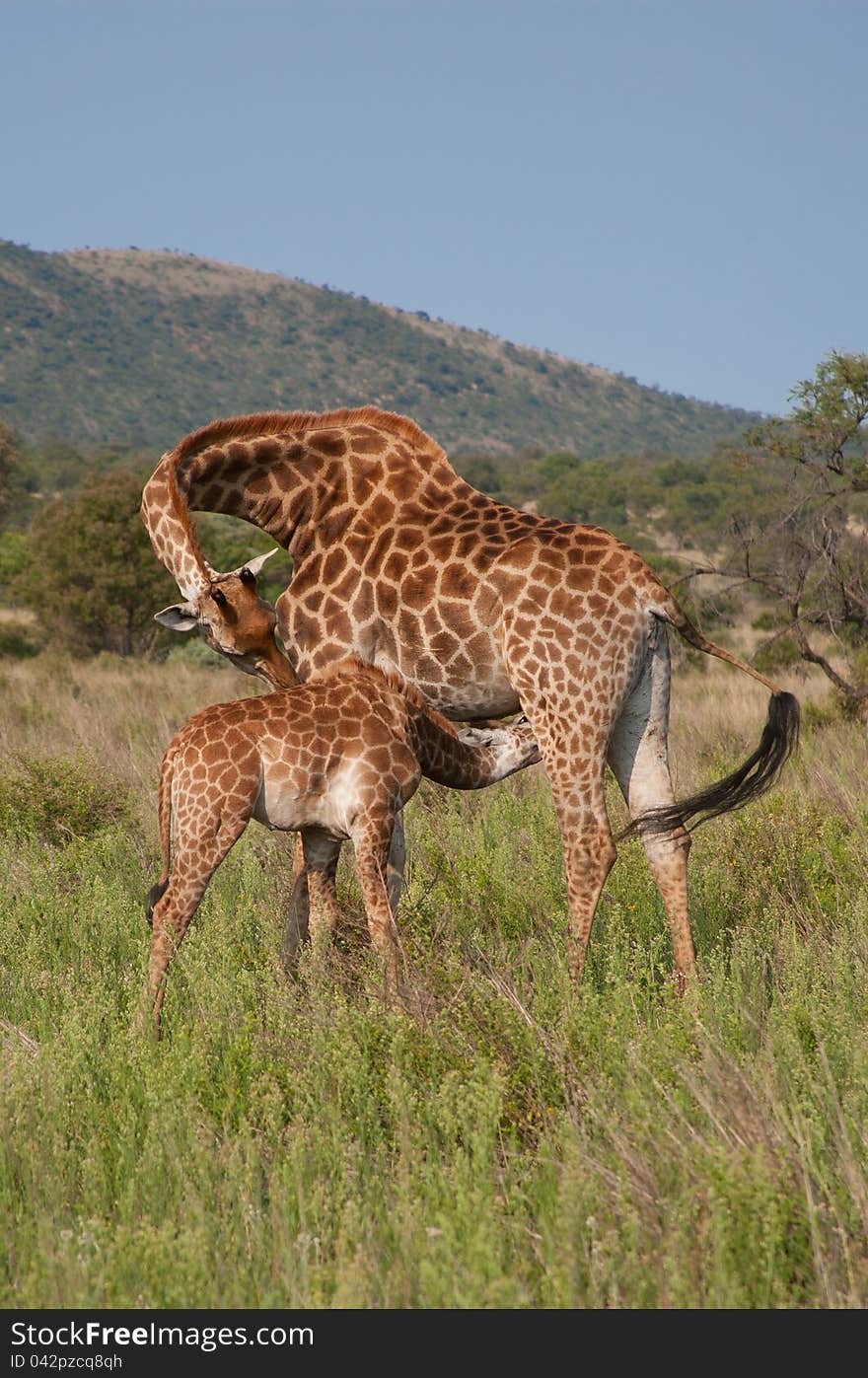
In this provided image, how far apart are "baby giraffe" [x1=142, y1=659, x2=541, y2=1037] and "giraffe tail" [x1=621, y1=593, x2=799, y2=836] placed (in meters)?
1.09

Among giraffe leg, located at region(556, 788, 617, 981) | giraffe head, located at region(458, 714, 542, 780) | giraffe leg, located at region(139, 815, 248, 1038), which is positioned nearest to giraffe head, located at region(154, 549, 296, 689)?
giraffe leg, located at region(139, 815, 248, 1038)

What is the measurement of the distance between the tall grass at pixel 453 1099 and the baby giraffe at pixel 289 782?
8.8 inches

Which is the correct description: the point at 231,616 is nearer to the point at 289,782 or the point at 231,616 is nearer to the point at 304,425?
the point at 289,782

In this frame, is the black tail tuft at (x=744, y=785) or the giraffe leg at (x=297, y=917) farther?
the giraffe leg at (x=297, y=917)

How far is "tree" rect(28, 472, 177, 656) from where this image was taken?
2302 centimetres

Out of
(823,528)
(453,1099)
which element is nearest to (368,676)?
(453,1099)

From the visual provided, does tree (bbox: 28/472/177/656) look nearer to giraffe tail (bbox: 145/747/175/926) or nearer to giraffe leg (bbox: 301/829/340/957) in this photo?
giraffe leg (bbox: 301/829/340/957)

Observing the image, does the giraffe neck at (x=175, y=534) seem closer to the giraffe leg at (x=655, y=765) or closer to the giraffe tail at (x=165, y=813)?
the giraffe tail at (x=165, y=813)

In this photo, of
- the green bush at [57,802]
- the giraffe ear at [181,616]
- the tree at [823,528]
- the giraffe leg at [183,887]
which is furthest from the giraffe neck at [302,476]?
the tree at [823,528]

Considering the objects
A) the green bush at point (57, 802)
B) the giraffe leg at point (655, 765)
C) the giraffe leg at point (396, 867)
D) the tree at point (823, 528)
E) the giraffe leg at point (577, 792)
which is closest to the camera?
the giraffe leg at point (396, 867)

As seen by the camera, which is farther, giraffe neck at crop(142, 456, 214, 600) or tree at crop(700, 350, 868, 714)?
tree at crop(700, 350, 868, 714)

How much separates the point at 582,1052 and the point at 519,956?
1007mm

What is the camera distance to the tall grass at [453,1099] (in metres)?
3.40

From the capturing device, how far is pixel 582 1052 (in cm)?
476
